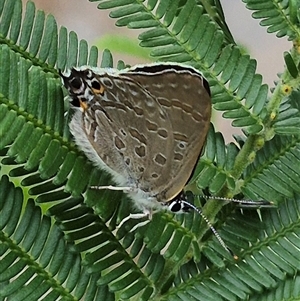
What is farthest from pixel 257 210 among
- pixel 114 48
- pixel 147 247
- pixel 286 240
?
pixel 114 48

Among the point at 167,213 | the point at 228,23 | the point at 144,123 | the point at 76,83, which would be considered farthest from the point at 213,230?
the point at 228,23

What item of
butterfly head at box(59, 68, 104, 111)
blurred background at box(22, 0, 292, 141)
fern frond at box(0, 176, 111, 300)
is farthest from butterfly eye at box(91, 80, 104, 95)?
blurred background at box(22, 0, 292, 141)

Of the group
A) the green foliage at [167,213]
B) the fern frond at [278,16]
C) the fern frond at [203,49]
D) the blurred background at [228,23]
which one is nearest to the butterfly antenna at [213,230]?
the green foliage at [167,213]

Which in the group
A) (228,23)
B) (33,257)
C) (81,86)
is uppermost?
(228,23)

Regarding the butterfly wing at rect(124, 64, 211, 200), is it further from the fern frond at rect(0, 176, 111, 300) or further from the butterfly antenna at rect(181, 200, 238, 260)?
the fern frond at rect(0, 176, 111, 300)

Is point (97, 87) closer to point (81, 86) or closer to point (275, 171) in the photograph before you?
point (81, 86)

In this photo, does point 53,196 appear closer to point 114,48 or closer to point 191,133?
point 191,133
